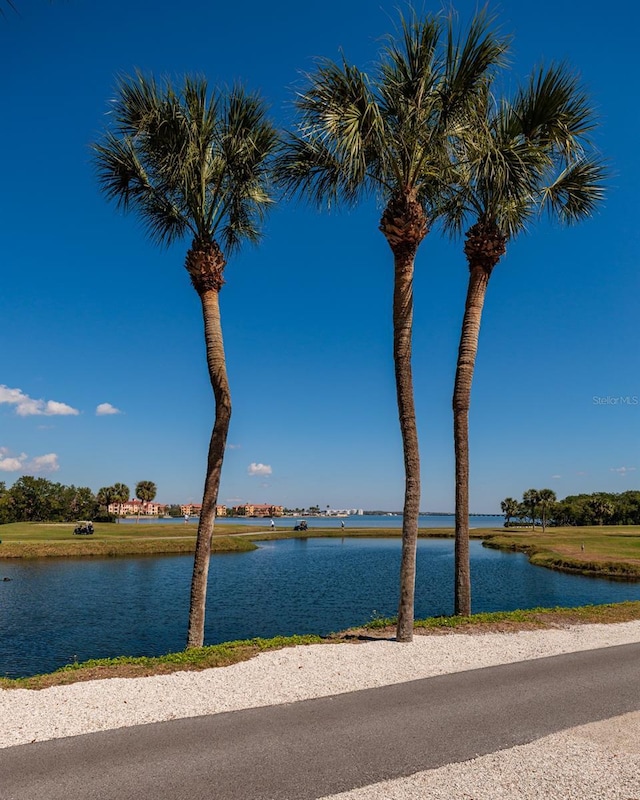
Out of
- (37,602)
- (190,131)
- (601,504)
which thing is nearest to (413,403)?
(190,131)

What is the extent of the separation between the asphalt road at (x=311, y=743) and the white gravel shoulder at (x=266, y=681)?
488 mm

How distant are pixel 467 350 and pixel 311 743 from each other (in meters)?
13.2

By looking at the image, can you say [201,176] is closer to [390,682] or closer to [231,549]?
[390,682]

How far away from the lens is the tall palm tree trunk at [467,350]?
59.0 ft

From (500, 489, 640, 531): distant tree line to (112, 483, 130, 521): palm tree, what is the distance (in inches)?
3451

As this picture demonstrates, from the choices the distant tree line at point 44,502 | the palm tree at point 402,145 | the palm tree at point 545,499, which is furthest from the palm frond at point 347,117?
the distant tree line at point 44,502

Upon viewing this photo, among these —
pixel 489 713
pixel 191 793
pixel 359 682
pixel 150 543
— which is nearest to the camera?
pixel 191 793

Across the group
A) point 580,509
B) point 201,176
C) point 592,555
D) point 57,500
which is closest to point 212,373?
point 201,176

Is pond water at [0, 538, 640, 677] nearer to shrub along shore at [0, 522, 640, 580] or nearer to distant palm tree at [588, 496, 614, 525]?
shrub along shore at [0, 522, 640, 580]

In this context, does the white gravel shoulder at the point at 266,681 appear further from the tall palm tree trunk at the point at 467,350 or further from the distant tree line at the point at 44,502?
the distant tree line at the point at 44,502

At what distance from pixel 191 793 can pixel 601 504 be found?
138 meters

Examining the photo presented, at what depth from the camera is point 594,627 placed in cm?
1605

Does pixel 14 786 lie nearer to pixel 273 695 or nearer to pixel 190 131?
pixel 273 695

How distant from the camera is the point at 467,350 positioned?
18094 mm
